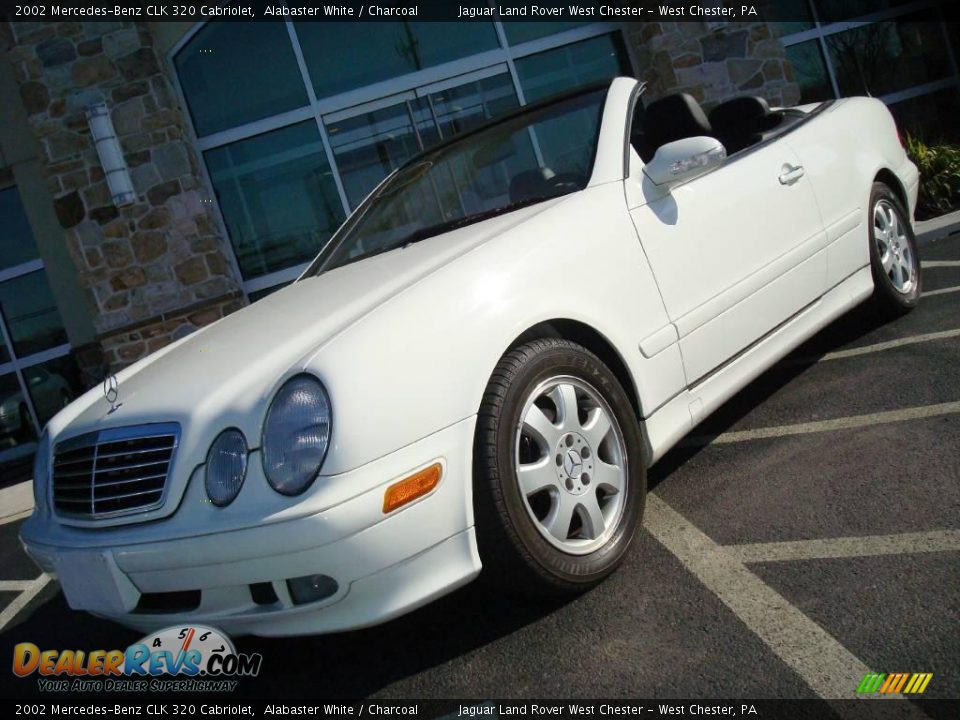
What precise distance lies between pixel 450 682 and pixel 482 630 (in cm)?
23

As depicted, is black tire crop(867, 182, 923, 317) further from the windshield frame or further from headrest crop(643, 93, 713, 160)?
the windshield frame

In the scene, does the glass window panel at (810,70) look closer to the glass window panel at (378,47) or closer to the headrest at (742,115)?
the glass window panel at (378,47)

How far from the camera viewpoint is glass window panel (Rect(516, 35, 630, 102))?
8.88m

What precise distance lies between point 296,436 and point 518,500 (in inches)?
23.2

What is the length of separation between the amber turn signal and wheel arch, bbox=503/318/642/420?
0.48 metres

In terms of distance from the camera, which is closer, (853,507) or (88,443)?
(88,443)

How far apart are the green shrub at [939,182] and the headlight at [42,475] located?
7.69 meters

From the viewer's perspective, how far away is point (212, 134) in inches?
330

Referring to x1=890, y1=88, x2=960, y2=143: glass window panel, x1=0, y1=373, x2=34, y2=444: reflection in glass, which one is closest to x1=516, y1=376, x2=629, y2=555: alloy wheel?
x1=0, y1=373, x2=34, y2=444: reflection in glass

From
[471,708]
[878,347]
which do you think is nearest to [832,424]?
[878,347]

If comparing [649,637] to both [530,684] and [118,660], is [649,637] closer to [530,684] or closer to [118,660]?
[530,684]

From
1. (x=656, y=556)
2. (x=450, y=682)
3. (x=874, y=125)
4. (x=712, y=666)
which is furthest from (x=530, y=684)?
(x=874, y=125)

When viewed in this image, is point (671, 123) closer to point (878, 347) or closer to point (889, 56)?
point (878, 347)

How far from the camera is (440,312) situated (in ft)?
6.88
